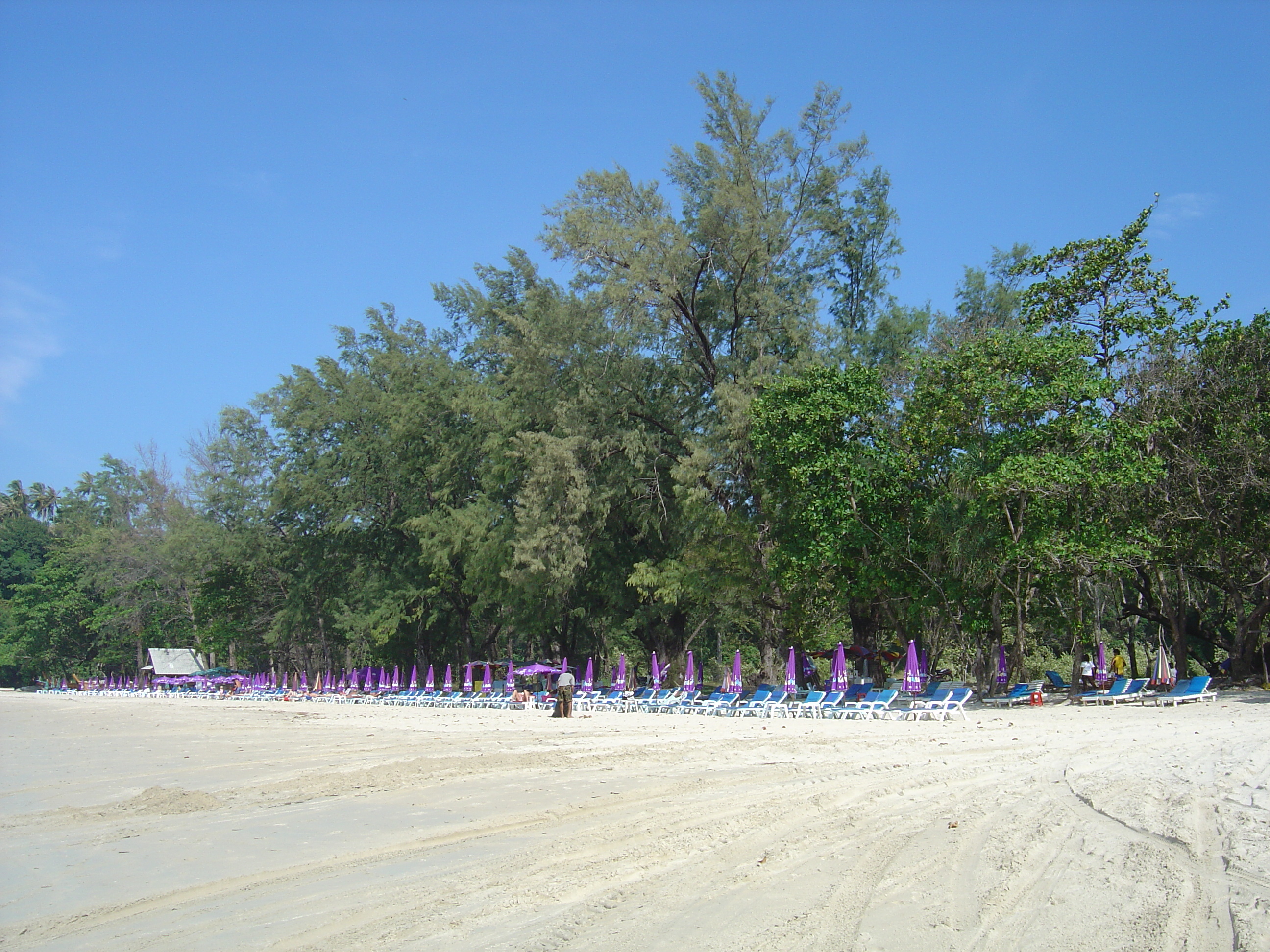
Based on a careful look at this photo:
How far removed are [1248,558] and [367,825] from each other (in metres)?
23.3

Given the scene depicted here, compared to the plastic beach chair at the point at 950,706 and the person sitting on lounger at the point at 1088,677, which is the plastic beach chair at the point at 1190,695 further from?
the plastic beach chair at the point at 950,706

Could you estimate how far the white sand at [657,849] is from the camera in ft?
17.2

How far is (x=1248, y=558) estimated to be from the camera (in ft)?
77.6

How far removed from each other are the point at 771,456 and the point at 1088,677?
12.6 metres

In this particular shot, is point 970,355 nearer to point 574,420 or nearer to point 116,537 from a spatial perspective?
point 574,420

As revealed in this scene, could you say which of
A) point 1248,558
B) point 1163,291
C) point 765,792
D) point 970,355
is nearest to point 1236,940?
point 765,792

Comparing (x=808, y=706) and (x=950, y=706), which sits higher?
(x=950, y=706)

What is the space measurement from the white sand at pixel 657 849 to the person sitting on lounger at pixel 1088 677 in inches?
553

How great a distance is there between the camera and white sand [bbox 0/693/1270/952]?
524cm

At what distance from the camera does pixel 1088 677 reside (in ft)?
97.7

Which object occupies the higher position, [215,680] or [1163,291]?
[1163,291]

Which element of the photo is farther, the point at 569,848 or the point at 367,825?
the point at 367,825

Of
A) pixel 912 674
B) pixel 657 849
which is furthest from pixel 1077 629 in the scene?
pixel 657 849

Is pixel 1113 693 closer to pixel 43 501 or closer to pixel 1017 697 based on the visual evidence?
pixel 1017 697
